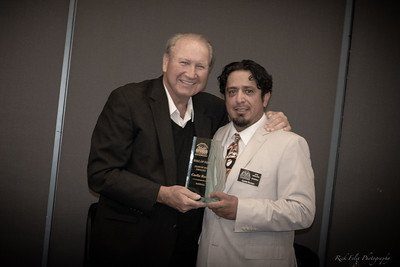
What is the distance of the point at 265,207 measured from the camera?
174 cm

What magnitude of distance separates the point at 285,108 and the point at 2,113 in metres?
2.80

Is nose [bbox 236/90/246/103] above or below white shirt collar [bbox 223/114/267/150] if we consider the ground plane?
above

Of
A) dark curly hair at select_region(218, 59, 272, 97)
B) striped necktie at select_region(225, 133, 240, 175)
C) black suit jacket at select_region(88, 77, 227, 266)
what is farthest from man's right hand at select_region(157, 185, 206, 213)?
dark curly hair at select_region(218, 59, 272, 97)

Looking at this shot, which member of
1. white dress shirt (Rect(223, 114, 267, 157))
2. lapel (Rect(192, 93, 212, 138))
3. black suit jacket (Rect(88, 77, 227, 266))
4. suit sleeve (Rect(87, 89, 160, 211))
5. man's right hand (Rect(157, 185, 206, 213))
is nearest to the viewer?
man's right hand (Rect(157, 185, 206, 213))

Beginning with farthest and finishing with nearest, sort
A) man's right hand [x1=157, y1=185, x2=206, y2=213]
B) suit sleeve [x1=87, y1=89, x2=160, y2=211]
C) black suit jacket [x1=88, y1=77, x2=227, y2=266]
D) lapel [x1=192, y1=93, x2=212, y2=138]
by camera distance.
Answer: lapel [x1=192, y1=93, x2=212, y2=138] → black suit jacket [x1=88, y1=77, x2=227, y2=266] → suit sleeve [x1=87, y1=89, x2=160, y2=211] → man's right hand [x1=157, y1=185, x2=206, y2=213]

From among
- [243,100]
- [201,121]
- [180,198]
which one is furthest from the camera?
[201,121]

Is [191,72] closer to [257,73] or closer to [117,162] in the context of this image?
[257,73]

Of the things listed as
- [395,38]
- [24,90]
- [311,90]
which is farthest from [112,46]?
[395,38]

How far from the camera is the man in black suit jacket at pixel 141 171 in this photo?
6.07ft

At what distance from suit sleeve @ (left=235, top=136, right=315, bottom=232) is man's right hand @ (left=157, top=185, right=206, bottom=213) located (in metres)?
0.25

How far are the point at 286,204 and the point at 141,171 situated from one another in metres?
0.86

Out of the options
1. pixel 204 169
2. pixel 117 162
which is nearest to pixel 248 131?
pixel 204 169

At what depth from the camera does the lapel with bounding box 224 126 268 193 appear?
1.87 metres

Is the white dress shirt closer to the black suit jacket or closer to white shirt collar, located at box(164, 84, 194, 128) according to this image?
white shirt collar, located at box(164, 84, 194, 128)
